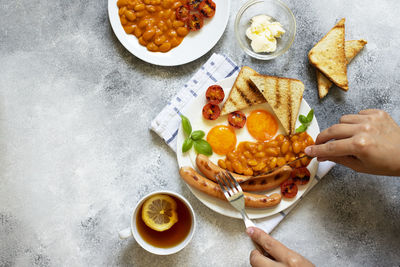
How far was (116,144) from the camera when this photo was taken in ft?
8.98

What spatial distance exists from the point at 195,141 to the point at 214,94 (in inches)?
14.1

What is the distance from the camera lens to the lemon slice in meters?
2.35

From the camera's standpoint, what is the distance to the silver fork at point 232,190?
241 cm

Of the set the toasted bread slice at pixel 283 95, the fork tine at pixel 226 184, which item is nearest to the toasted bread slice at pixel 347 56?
the toasted bread slice at pixel 283 95

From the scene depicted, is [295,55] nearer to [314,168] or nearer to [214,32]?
[214,32]

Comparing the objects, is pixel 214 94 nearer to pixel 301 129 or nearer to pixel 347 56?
pixel 301 129

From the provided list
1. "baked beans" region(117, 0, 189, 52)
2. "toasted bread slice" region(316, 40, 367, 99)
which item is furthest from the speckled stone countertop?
"baked beans" region(117, 0, 189, 52)

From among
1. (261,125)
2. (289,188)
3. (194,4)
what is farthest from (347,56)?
(194,4)

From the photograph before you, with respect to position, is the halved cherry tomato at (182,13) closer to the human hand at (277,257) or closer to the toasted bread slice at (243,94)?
the toasted bread slice at (243,94)

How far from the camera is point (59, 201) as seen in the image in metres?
A: 2.70

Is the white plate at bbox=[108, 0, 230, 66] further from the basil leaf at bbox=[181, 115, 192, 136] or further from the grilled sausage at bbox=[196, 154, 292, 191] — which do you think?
the grilled sausage at bbox=[196, 154, 292, 191]

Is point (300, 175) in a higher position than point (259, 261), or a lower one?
higher

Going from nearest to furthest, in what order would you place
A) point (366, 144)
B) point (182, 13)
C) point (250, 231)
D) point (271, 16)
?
point (366, 144) < point (250, 231) < point (182, 13) < point (271, 16)

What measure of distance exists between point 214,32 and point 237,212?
1.34 m
